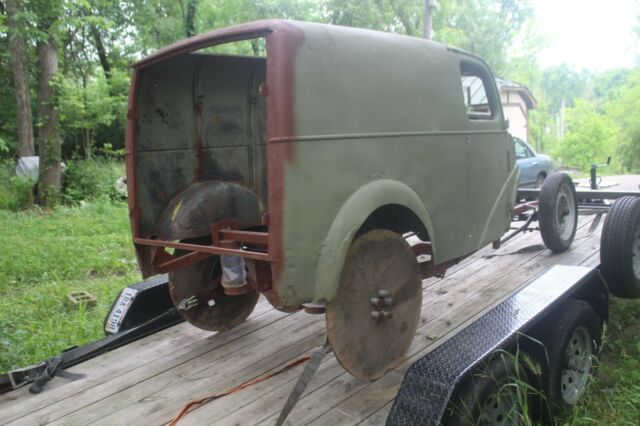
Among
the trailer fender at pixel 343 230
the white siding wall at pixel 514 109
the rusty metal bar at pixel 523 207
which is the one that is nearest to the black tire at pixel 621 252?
the rusty metal bar at pixel 523 207

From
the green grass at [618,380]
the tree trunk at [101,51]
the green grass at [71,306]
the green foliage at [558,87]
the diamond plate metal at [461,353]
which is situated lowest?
the green grass at [618,380]

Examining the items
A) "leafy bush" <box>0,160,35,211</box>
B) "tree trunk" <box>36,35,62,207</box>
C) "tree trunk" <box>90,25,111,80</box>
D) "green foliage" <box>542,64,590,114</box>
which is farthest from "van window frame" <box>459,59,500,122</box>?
"green foliage" <box>542,64,590,114</box>

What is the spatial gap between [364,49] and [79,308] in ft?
13.1

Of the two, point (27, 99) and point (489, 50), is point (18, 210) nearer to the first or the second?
point (27, 99)

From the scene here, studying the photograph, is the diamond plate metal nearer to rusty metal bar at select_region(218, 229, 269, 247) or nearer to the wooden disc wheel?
rusty metal bar at select_region(218, 229, 269, 247)

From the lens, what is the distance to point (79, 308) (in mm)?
5223

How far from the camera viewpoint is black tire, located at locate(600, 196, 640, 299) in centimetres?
401

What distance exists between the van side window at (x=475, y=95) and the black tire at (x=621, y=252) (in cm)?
126

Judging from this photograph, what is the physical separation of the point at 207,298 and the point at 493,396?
2.02 m

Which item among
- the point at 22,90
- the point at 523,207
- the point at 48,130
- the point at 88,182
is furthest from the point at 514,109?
the point at 523,207

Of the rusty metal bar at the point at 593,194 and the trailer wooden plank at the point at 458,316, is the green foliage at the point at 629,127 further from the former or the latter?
the trailer wooden plank at the point at 458,316

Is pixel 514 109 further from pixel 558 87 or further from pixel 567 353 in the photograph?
pixel 558 87

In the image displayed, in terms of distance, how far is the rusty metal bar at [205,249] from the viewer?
8.37ft

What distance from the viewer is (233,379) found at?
3.09 meters
